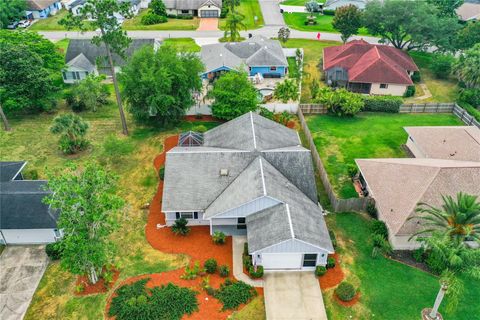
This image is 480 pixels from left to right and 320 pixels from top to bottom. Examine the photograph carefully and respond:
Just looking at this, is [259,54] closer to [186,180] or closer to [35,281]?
[186,180]

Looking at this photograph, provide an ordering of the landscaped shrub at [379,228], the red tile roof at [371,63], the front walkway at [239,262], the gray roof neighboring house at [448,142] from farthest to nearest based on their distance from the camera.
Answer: the red tile roof at [371,63]
the gray roof neighboring house at [448,142]
the landscaped shrub at [379,228]
the front walkway at [239,262]

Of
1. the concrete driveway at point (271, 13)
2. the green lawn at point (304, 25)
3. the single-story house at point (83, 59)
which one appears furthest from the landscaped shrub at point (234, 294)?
the concrete driveway at point (271, 13)

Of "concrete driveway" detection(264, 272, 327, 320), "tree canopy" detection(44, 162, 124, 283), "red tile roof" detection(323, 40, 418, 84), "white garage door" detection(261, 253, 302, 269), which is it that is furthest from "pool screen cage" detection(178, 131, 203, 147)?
"red tile roof" detection(323, 40, 418, 84)

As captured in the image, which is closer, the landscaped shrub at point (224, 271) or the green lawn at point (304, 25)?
the landscaped shrub at point (224, 271)

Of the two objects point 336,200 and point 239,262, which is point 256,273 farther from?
point 336,200

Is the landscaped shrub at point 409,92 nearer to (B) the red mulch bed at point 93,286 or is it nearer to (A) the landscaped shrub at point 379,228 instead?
(A) the landscaped shrub at point 379,228

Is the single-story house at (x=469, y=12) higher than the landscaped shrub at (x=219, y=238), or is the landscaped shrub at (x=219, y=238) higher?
the single-story house at (x=469, y=12)

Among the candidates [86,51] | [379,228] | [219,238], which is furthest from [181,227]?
[86,51]
